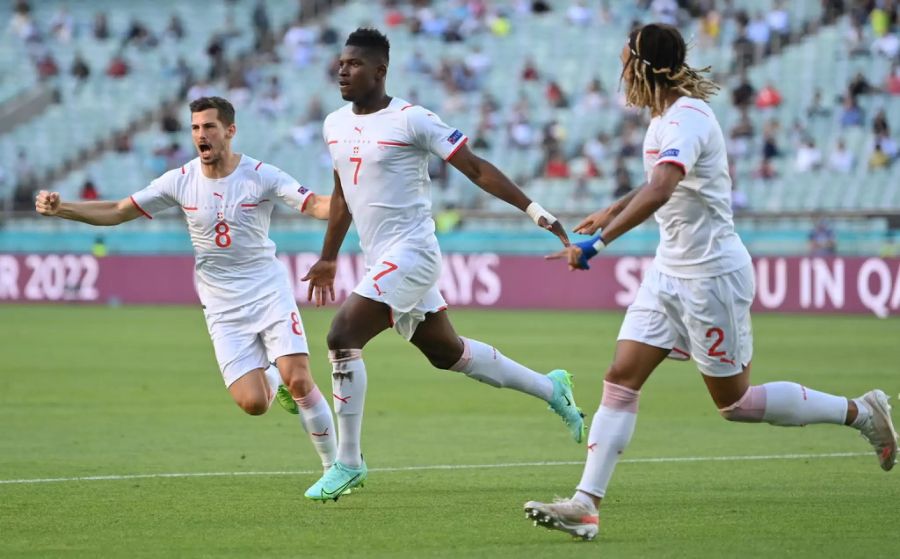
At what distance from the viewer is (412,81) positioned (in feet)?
126

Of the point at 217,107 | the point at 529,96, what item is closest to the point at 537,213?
the point at 217,107

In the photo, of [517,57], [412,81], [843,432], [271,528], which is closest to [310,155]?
[412,81]

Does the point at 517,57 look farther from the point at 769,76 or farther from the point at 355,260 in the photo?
the point at 355,260

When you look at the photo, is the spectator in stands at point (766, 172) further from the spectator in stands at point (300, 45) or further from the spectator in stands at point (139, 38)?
the spectator in stands at point (139, 38)

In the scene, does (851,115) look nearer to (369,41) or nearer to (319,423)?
(369,41)

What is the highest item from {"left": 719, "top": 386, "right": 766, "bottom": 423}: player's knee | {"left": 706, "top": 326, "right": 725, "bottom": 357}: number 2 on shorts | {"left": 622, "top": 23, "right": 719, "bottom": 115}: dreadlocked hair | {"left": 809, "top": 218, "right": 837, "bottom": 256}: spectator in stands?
{"left": 622, "top": 23, "right": 719, "bottom": 115}: dreadlocked hair

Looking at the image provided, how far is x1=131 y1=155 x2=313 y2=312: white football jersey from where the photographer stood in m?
10.1

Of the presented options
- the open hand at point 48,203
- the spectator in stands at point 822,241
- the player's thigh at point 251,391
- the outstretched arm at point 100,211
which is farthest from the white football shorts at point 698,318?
the spectator in stands at point 822,241

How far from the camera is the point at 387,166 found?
30.7 ft

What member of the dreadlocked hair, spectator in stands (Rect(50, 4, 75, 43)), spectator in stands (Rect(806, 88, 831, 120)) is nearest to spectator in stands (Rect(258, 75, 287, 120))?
spectator in stands (Rect(50, 4, 75, 43))

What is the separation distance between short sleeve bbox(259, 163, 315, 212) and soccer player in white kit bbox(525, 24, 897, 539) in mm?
2635

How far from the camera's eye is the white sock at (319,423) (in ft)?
31.8

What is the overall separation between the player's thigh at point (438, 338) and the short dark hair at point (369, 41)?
1.58m

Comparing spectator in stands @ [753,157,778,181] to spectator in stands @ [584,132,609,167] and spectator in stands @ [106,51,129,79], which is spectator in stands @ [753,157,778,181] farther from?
spectator in stands @ [106,51,129,79]
